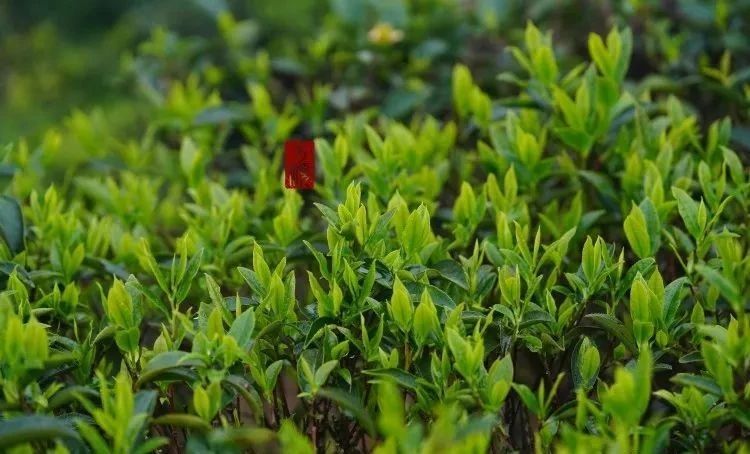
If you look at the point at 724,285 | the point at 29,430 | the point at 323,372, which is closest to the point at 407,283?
the point at 323,372

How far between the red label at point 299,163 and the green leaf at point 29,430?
82 centimetres

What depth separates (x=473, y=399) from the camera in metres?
1.74

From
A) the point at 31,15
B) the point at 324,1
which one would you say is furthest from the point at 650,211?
the point at 31,15

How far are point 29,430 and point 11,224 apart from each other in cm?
82

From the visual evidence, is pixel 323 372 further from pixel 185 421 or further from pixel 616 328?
pixel 616 328

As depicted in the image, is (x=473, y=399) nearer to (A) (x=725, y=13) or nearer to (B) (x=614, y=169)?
(B) (x=614, y=169)

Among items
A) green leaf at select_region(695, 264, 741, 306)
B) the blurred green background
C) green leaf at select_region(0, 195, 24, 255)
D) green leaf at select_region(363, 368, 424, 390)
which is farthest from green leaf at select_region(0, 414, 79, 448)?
the blurred green background

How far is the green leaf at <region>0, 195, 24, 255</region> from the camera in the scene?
2.25 meters

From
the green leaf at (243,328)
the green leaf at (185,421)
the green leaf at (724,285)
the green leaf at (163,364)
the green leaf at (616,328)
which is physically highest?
the green leaf at (724,285)

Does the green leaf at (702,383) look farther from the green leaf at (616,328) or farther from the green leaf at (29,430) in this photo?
the green leaf at (29,430)

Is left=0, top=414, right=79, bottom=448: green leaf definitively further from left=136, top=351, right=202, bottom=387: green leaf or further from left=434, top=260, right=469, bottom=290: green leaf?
left=434, top=260, right=469, bottom=290: green leaf

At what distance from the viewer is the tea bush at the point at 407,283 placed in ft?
5.66

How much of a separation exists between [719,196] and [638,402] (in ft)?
2.32

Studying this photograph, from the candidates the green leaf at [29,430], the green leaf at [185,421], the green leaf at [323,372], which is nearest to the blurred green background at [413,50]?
the green leaf at [323,372]
